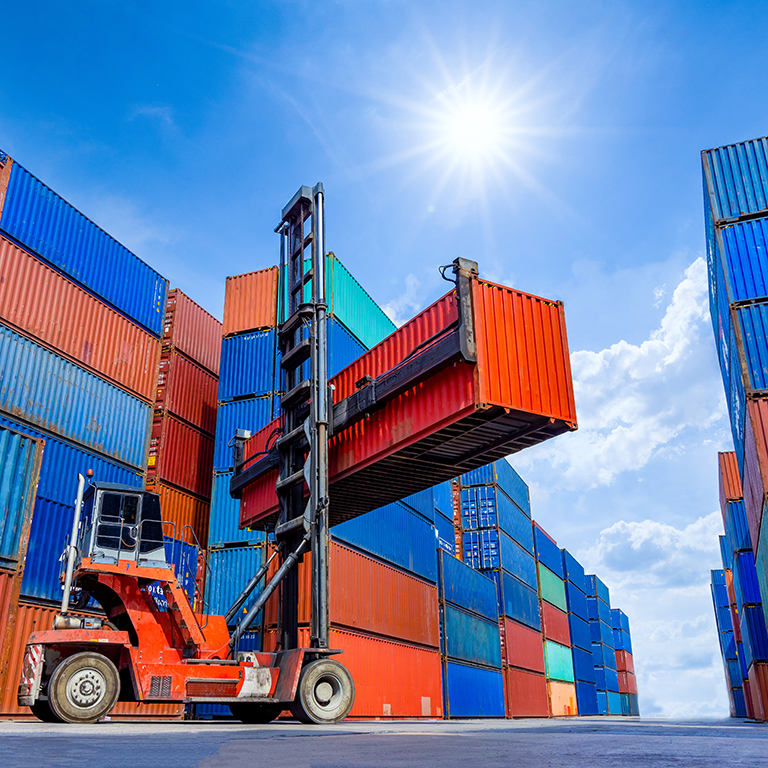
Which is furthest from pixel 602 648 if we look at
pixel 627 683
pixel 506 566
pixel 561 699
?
pixel 506 566

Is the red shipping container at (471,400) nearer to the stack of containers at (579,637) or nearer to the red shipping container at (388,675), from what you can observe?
the red shipping container at (388,675)

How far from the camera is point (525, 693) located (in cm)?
3181

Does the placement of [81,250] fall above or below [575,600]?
above

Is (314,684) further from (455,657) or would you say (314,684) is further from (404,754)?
(455,657)

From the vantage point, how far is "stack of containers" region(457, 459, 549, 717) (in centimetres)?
3120

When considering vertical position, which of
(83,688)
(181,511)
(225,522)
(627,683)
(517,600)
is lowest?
(627,683)

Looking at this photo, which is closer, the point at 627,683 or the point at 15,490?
the point at 15,490

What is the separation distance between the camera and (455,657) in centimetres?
2458

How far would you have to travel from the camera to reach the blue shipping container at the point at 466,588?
25.0 meters

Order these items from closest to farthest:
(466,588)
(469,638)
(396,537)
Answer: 1. (396,537)
2. (469,638)
3. (466,588)

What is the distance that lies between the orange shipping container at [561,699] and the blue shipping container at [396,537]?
18.0m

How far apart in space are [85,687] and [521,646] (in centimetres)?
2716

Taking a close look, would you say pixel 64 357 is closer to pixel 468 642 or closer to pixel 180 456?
pixel 180 456

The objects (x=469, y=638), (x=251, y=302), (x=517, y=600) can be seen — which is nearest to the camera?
(x=251, y=302)
